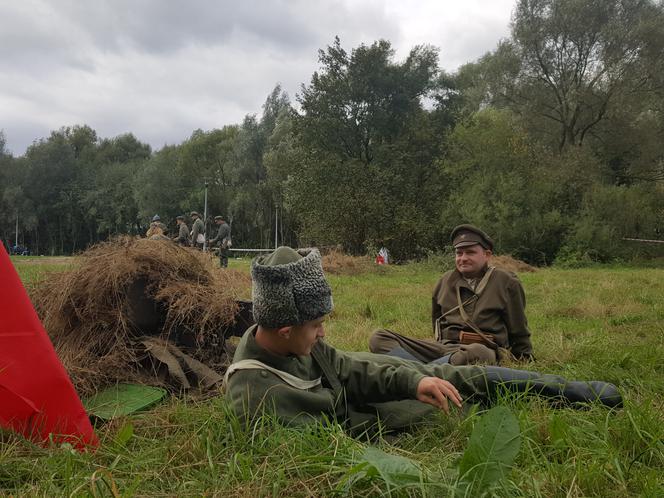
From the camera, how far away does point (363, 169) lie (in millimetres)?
25156

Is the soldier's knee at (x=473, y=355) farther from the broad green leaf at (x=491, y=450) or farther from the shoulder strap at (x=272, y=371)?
the broad green leaf at (x=491, y=450)

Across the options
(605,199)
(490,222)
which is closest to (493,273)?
(490,222)

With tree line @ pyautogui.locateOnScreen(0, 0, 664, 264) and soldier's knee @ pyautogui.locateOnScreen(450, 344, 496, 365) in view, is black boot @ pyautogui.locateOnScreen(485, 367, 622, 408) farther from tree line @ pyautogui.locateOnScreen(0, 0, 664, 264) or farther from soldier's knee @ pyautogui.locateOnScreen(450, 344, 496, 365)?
tree line @ pyautogui.locateOnScreen(0, 0, 664, 264)

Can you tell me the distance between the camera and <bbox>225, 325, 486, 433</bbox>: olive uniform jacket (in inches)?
86.7

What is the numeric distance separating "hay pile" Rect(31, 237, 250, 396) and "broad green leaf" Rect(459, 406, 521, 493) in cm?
231

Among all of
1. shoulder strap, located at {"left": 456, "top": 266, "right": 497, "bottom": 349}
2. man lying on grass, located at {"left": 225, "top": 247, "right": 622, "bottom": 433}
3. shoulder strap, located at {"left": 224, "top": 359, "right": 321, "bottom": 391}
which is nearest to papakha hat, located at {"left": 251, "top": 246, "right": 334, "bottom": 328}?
man lying on grass, located at {"left": 225, "top": 247, "right": 622, "bottom": 433}

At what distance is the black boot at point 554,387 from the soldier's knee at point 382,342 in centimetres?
116

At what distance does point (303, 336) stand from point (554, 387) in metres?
1.34

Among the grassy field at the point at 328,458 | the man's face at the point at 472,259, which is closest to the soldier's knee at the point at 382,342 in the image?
the man's face at the point at 472,259

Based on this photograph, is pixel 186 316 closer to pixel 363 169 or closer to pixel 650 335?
pixel 650 335

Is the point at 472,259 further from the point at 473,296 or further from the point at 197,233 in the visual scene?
the point at 197,233

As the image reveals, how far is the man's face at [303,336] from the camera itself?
7.23ft

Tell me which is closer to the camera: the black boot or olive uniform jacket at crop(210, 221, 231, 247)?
the black boot

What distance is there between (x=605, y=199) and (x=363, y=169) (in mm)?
11091
